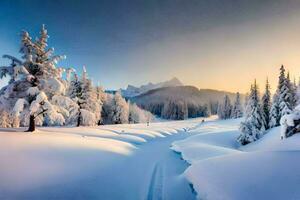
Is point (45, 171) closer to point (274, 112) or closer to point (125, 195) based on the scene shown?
point (125, 195)

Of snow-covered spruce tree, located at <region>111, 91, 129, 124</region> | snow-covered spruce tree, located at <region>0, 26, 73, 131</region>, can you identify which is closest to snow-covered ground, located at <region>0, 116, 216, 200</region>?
snow-covered spruce tree, located at <region>0, 26, 73, 131</region>

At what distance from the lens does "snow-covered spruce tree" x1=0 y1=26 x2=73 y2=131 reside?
21031 millimetres

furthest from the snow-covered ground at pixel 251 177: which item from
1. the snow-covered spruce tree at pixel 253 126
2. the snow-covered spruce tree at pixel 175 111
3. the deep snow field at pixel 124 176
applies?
the snow-covered spruce tree at pixel 175 111

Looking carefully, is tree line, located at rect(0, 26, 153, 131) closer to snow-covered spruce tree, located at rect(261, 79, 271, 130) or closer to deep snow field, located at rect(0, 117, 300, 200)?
deep snow field, located at rect(0, 117, 300, 200)

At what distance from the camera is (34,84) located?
22.5m

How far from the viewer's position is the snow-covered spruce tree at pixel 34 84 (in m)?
21.0

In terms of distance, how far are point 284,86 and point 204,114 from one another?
4905 inches

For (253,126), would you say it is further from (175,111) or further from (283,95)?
(175,111)

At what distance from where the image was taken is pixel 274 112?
4666cm

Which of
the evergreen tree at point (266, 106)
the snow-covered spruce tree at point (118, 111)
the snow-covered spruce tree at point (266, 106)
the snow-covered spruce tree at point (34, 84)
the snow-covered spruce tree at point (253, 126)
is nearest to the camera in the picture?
the snow-covered spruce tree at point (34, 84)

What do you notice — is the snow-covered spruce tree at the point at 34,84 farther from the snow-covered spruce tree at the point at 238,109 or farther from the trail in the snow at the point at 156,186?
the snow-covered spruce tree at the point at 238,109

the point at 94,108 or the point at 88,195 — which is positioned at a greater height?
the point at 94,108

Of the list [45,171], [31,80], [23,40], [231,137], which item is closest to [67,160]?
[45,171]

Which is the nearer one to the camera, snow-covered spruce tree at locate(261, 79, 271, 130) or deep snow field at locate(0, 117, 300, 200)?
deep snow field at locate(0, 117, 300, 200)
